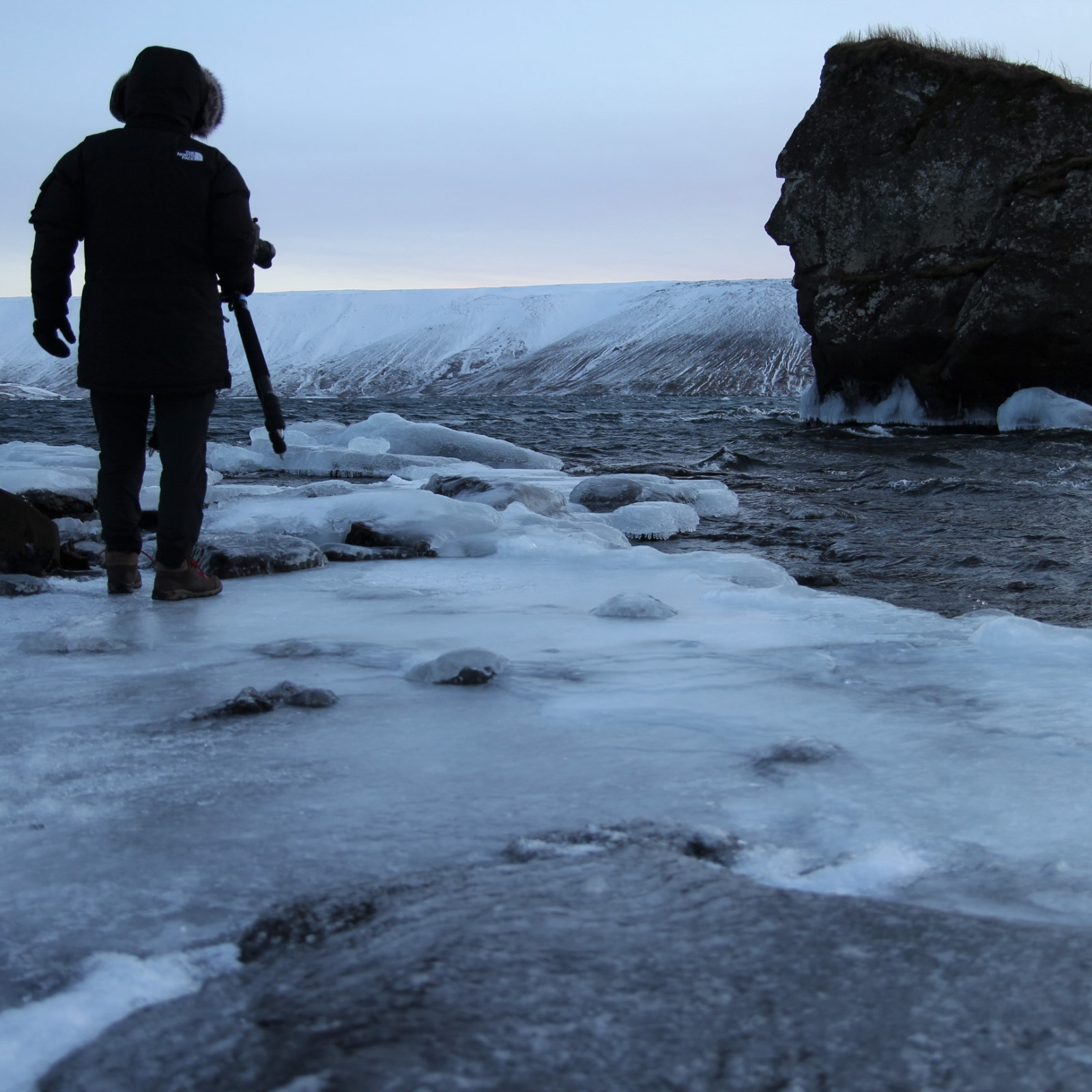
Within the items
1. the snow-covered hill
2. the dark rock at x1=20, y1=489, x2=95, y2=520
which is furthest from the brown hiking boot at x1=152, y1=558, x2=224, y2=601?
the snow-covered hill

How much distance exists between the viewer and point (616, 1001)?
96cm

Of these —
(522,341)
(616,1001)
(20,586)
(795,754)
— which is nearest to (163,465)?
(20,586)

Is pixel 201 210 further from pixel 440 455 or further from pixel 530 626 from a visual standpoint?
pixel 440 455

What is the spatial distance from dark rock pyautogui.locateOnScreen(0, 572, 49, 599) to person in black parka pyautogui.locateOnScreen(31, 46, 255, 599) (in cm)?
40

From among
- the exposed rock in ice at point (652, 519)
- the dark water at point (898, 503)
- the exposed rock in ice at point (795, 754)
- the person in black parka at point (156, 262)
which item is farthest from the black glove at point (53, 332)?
the exposed rock in ice at point (652, 519)

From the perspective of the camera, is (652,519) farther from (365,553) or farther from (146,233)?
(146,233)

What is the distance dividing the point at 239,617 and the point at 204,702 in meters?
1.05

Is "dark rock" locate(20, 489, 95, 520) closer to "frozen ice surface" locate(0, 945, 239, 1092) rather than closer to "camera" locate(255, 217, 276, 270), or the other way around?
"camera" locate(255, 217, 276, 270)

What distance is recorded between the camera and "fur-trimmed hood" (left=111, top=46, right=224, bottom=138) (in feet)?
10.8

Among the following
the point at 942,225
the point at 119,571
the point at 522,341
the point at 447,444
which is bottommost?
the point at 119,571

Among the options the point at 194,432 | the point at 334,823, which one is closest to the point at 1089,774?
the point at 334,823

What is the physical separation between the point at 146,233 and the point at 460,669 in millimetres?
1983

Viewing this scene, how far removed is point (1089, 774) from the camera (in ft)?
5.27

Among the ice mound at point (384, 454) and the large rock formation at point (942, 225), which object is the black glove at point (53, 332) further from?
the large rock formation at point (942, 225)
